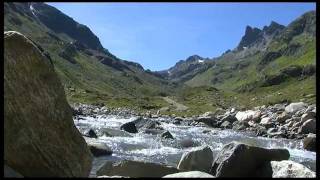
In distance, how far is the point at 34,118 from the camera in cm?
1134

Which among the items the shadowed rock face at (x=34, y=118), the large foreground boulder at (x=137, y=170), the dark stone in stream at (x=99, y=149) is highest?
the shadowed rock face at (x=34, y=118)

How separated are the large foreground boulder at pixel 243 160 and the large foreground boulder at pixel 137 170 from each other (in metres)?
1.55

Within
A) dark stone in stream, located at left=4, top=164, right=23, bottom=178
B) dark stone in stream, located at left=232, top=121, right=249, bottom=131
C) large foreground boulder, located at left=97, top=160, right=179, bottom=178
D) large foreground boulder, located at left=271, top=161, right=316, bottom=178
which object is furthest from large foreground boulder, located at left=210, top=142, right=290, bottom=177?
dark stone in stream, located at left=232, top=121, right=249, bottom=131

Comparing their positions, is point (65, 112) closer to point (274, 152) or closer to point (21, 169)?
point (21, 169)

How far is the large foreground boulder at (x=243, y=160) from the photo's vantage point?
1664 cm

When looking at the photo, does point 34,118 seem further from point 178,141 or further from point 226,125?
point 226,125

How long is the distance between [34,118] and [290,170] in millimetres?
7397

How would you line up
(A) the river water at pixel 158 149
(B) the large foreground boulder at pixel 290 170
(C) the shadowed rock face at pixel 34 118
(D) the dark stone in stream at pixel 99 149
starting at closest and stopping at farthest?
(C) the shadowed rock face at pixel 34 118
(B) the large foreground boulder at pixel 290 170
(D) the dark stone in stream at pixel 99 149
(A) the river water at pixel 158 149

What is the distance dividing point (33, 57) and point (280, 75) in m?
177

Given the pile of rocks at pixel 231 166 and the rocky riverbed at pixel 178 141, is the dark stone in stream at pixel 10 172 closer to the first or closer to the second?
the pile of rocks at pixel 231 166

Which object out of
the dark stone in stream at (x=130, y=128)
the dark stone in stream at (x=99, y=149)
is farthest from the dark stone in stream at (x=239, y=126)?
the dark stone in stream at (x=99, y=149)

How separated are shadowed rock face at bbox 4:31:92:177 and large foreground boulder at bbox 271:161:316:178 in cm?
572

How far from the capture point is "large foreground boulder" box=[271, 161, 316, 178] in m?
14.4

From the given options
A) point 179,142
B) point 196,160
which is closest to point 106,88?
point 179,142
